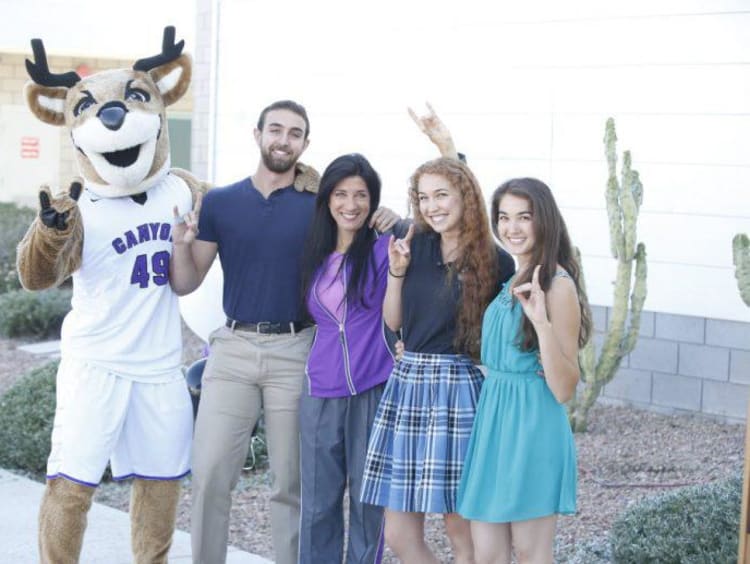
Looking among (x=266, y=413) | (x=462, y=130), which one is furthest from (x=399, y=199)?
(x=266, y=413)

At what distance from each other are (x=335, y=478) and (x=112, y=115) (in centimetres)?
167

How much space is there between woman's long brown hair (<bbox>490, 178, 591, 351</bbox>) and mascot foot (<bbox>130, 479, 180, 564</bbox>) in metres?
1.74

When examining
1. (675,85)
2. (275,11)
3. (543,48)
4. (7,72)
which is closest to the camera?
(675,85)

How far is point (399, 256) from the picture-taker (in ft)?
14.8

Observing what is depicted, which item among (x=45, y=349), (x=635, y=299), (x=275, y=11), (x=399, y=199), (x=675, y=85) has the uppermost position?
(x=275, y=11)

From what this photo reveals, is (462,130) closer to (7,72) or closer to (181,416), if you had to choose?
(181,416)

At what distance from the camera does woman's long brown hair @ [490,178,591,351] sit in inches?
165

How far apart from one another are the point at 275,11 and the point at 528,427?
7633 millimetres

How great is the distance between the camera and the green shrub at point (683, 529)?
15.5 ft

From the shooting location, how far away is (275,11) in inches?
436

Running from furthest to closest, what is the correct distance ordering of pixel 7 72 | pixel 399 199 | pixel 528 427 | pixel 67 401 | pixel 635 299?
1. pixel 7 72
2. pixel 399 199
3. pixel 635 299
4. pixel 67 401
5. pixel 528 427

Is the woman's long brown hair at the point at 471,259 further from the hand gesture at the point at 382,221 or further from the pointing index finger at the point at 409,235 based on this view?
the hand gesture at the point at 382,221

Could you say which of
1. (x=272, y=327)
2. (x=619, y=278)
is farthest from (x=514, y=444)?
(x=619, y=278)

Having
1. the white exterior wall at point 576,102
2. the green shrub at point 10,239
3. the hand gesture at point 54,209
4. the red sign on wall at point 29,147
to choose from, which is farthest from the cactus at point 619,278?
the red sign on wall at point 29,147
